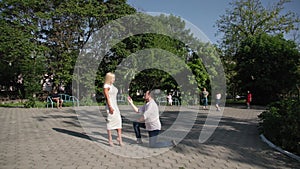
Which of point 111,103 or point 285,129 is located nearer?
point 111,103

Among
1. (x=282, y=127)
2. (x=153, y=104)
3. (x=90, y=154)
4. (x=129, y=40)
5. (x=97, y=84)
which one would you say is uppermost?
(x=129, y=40)

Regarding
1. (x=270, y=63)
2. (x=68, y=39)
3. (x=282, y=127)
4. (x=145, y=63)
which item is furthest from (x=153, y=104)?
(x=68, y=39)

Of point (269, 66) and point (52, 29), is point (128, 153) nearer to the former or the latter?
point (269, 66)

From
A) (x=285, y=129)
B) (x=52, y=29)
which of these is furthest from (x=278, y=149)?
(x=52, y=29)

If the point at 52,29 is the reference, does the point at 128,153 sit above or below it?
below

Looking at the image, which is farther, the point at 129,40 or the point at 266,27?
the point at 266,27

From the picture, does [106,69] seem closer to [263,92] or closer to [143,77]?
[143,77]

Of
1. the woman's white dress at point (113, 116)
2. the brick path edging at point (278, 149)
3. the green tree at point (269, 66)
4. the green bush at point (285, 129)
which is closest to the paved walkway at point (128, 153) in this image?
the brick path edging at point (278, 149)

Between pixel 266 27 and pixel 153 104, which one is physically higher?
pixel 266 27

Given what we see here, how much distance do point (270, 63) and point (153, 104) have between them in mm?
20126

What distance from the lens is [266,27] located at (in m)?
30.0

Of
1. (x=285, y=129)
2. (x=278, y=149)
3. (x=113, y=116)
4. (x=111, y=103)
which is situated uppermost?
(x=111, y=103)

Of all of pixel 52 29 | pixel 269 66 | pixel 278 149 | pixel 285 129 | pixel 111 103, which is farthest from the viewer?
pixel 52 29

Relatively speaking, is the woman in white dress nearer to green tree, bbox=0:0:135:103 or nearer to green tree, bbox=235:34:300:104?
green tree, bbox=0:0:135:103
